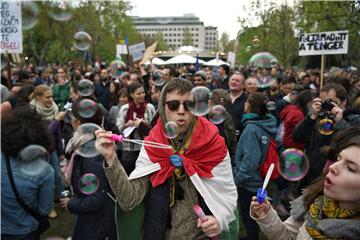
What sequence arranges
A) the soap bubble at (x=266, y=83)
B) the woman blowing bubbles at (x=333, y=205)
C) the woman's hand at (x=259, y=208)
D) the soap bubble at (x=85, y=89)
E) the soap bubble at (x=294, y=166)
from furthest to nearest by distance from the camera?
the soap bubble at (x=266, y=83) < the soap bubble at (x=85, y=89) < the soap bubble at (x=294, y=166) < the woman's hand at (x=259, y=208) < the woman blowing bubbles at (x=333, y=205)

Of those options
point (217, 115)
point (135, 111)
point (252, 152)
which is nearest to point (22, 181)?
point (252, 152)

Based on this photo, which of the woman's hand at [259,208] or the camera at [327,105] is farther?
the camera at [327,105]

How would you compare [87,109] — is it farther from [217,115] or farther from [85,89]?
[85,89]

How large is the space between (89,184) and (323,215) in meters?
1.98

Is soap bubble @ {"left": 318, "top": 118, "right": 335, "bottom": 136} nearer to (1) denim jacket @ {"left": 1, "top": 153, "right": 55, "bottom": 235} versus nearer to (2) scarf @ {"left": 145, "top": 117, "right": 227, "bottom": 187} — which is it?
(2) scarf @ {"left": 145, "top": 117, "right": 227, "bottom": 187}

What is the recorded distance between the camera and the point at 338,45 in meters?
9.16

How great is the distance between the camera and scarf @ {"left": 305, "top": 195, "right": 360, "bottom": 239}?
191 centimetres

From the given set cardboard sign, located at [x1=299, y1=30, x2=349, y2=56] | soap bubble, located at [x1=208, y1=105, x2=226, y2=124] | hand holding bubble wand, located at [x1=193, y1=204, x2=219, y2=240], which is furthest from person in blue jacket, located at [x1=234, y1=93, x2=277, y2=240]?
cardboard sign, located at [x1=299, y1=30, x2=349, y2=56]

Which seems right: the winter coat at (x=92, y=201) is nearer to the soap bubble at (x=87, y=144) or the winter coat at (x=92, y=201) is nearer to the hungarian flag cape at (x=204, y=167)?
the soap bubble at (x=87, y=144)

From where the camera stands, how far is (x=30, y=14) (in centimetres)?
887

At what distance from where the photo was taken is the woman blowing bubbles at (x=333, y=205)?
185 centimetres

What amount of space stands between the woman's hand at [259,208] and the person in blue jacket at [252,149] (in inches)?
84.2

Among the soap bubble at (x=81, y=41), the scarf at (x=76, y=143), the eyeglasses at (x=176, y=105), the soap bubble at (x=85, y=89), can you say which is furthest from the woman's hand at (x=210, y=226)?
the soap bubble at (x=81, y=41)

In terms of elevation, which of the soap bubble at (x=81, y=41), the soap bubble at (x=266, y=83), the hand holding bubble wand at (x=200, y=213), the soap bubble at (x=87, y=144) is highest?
the soap bubble at (x=81, y=41)
